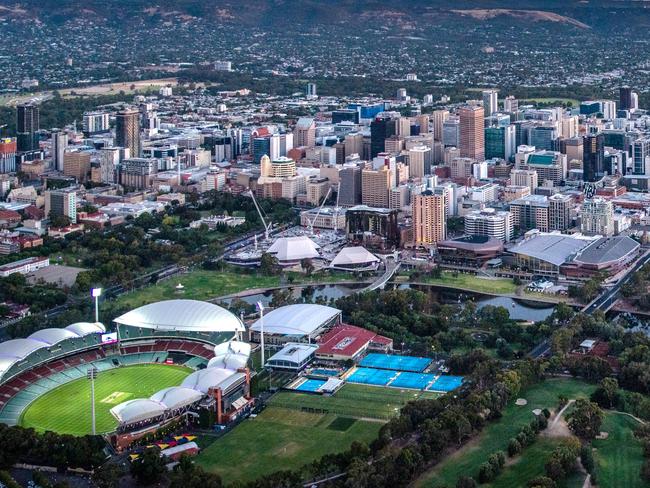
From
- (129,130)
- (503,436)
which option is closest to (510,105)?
(129,130)

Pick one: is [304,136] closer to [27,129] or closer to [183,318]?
[27,129]

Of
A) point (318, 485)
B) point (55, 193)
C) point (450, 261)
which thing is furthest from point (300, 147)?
point (318, 485)

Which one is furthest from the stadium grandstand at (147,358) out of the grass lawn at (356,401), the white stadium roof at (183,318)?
the grass lawn at (356,401)

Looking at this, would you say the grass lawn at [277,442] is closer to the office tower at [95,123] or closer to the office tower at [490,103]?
the office tower at [95,123]

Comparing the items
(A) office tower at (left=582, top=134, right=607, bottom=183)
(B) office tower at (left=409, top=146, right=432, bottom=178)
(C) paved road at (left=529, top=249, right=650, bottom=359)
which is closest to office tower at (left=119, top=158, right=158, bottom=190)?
(B) office tower at (left=409, top=146, right=432, bottom=178)

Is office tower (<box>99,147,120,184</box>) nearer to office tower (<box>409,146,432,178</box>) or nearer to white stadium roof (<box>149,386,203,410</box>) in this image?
office tower (<box>409,146,432,178</box>)

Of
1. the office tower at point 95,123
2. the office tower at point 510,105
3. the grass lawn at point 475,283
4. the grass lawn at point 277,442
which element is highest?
the office tower at point 510,105
